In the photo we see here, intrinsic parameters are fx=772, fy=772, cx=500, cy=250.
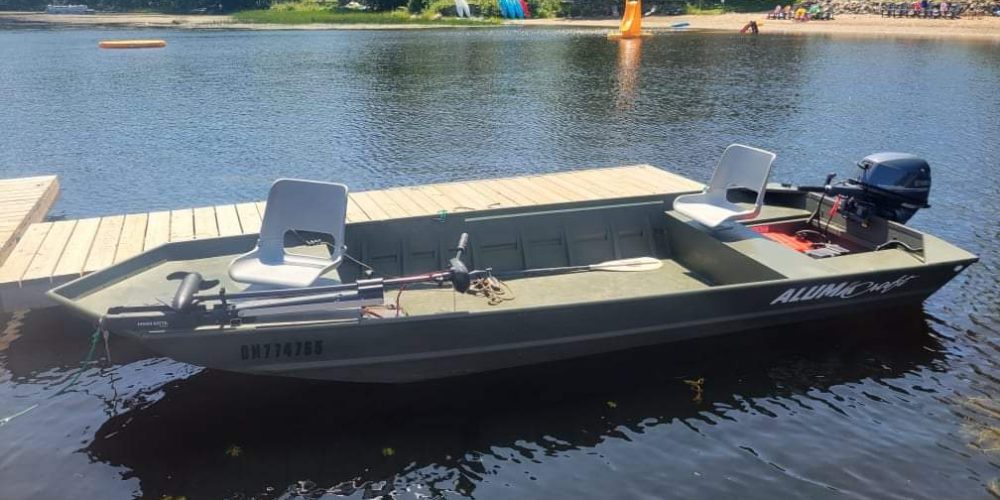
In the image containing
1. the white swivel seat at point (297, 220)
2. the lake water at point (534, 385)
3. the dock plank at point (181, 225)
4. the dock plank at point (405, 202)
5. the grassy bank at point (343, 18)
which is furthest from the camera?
the grassy bank at point (343, 18)

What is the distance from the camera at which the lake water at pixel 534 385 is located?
7703 mm

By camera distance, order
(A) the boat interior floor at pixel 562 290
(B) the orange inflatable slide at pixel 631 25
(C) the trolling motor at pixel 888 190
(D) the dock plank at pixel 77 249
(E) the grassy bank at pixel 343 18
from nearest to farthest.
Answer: (A) the boat interior floor at pixel 562 290, (D) the dock plank at pixel 77 249, (C) the trolling motor at pixel 888 190, (B) the orange inflatable slide at pixel 631 25, (E) the grassy bank at pixel 343 18

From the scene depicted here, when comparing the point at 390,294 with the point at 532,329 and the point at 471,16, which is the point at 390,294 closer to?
the point at 532,329

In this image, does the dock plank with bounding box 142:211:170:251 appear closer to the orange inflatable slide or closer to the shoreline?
the orange inflatable slide

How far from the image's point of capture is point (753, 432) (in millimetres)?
8398

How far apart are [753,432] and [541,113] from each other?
62.7 feet

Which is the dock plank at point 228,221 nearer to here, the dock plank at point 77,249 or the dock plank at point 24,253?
the dock plank at point 77,249

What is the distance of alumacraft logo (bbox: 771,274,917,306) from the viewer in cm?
929

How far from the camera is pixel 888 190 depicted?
11102 mm

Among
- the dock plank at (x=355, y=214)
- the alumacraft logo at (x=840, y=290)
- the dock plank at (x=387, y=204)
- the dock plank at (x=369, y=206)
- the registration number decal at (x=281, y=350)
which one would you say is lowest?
the registration number decal at (x=281, y=350)

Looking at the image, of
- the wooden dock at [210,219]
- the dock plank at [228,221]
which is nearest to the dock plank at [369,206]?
the wooden dock at [210,219]

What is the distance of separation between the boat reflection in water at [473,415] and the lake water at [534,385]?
3cm

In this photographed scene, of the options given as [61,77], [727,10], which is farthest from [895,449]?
[727,10]

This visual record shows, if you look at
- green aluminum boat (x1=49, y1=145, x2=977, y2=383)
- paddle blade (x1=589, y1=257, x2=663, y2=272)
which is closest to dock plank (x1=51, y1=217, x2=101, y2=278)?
green aluminum boat (x1=49, y1=145, x2=977, y2=383)
